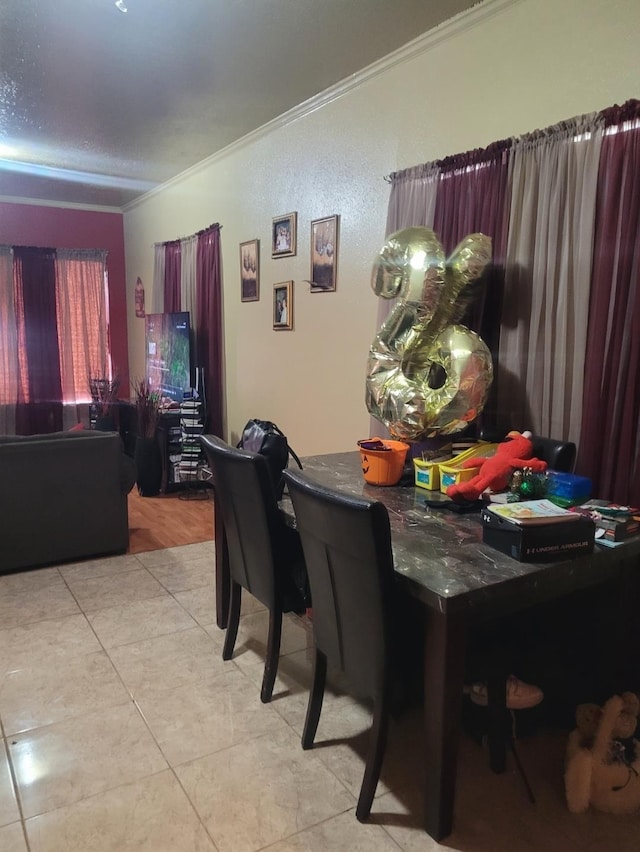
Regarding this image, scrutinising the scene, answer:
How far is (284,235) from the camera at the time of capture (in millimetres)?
4031

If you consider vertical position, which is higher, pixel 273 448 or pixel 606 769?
→ pixel 273 448

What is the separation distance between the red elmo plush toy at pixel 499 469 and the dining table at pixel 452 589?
5.0 inches

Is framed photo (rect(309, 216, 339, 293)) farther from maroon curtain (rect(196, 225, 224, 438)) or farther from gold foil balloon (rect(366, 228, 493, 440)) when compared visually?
maroon curtain (rect(196, 225, 224, 438))

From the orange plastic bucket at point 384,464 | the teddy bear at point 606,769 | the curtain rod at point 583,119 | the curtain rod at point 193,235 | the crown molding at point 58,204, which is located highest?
the crown molding at point 58,204

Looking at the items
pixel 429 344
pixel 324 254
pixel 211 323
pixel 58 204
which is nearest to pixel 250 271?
pixel 211 323

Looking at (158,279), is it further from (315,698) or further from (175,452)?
(315,698)

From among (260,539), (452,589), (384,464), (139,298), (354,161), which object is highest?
(354,161)

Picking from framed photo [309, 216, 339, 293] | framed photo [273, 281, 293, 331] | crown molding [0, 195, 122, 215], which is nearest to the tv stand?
framed photo [273, 281, 293, 331]

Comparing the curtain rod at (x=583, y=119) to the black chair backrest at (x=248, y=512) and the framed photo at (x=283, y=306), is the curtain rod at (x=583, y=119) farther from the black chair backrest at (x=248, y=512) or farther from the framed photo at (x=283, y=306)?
the black chair backrest at (x=248, y=512)

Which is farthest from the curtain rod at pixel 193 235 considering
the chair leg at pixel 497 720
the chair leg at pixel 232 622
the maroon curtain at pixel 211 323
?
the chair leg at pixel 497 720

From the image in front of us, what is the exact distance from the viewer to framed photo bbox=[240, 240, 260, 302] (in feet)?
14.3

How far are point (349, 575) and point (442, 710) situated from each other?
1.27 feet

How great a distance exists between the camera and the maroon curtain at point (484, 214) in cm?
250

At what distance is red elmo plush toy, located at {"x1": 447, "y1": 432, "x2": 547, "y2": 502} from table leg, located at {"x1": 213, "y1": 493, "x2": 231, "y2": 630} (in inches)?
39.7
